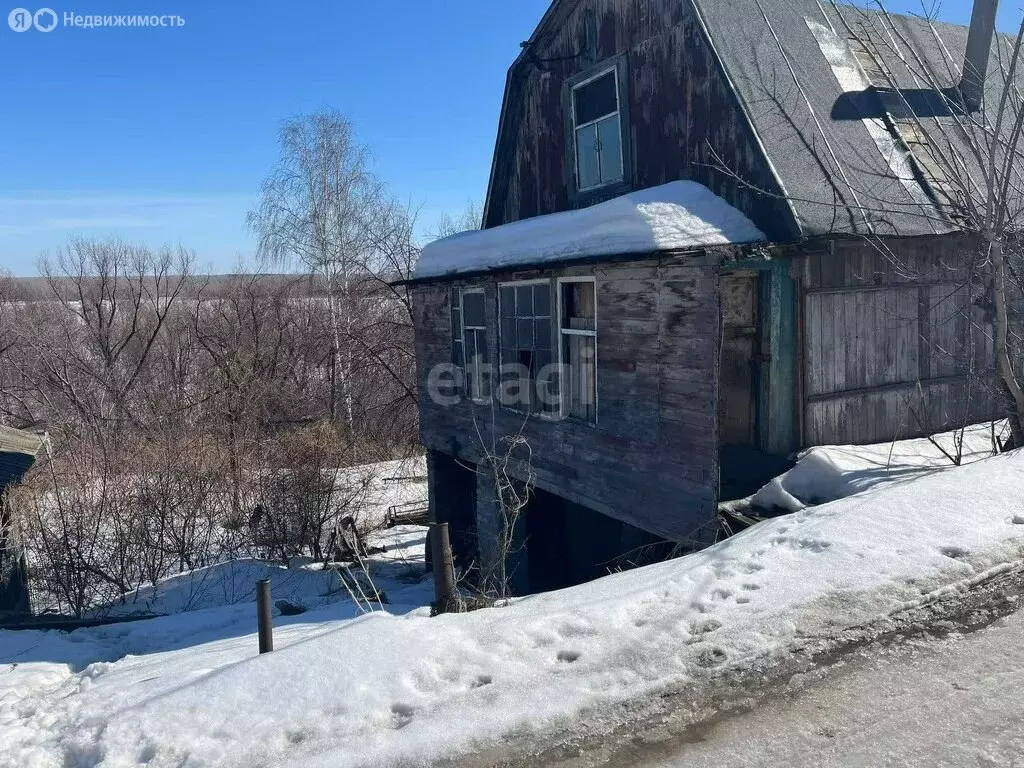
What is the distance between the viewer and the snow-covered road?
2922mm

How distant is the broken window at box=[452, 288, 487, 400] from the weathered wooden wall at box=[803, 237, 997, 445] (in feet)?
15.5

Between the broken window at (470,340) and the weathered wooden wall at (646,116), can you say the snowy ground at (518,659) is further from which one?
the broken window at (470,340)

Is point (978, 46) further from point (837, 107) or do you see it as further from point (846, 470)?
point (846, 470)

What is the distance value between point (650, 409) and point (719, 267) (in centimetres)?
165

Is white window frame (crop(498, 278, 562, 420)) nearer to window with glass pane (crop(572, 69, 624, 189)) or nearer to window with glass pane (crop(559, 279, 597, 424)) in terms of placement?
window with glass pane (crop(559, 279, 597, 424))

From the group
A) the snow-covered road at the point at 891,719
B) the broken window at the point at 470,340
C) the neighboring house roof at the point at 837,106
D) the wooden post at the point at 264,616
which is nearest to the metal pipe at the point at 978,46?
the neighboring house roof at the point at 837,106

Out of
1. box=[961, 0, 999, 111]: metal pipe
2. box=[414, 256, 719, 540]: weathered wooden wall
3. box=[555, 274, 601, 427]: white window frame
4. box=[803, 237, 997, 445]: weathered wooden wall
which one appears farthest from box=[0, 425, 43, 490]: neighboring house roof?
box=[961, 0, 999, 111]: metal pipe

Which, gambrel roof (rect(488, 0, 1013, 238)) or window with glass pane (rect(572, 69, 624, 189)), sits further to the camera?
window with glass pane (rect(572, 69, 624, 189))

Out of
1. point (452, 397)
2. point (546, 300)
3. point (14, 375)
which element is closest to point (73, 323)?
point (14, 375)

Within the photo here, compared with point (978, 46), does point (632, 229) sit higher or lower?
lower

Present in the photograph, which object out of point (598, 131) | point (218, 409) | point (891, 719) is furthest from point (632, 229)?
point (218, 409)

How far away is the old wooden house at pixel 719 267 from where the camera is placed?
7035 millimetres

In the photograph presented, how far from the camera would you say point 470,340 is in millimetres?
10984

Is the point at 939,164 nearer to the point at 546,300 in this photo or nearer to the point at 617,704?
the point at 546,300
